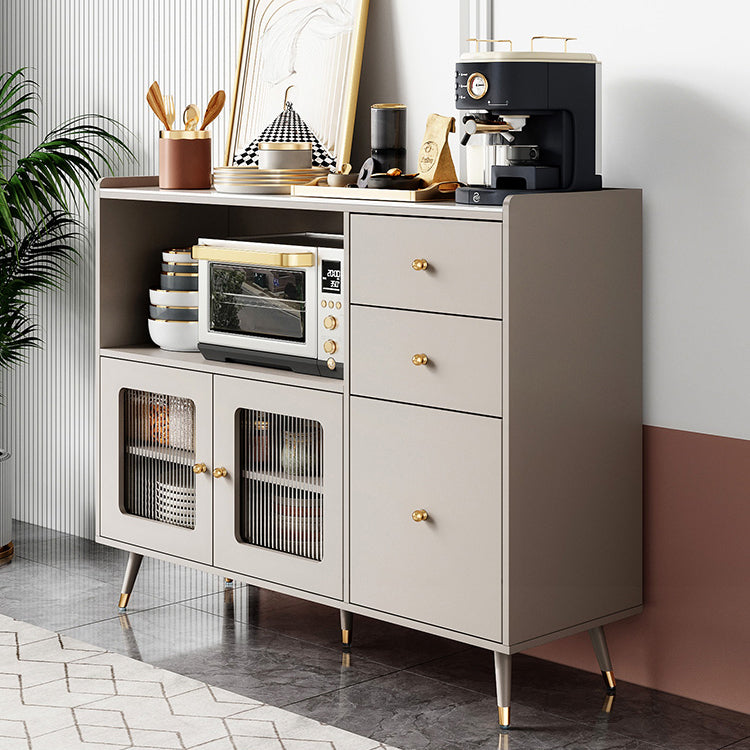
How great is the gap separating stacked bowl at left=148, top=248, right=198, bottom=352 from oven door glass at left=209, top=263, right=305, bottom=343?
15 cm

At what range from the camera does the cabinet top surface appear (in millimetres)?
2617

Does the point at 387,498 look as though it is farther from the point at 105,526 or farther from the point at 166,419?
the point at 105,526

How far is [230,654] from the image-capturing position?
322 cm

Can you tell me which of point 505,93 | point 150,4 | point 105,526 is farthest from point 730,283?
point 150,4

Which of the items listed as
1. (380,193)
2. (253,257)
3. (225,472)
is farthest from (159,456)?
(380,193)

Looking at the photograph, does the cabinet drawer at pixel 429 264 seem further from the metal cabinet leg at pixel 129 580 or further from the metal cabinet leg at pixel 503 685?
the metal cabinet leg at pixel 129 580

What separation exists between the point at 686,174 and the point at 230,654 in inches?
61.7

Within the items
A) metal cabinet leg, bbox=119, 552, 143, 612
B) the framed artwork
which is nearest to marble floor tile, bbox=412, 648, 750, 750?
metal cabinet leg, bbox=119, 552, 143, 612

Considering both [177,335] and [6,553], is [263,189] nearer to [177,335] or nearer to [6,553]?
[177,335]

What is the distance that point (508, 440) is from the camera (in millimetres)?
2598

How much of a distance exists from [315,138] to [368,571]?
1107 mm

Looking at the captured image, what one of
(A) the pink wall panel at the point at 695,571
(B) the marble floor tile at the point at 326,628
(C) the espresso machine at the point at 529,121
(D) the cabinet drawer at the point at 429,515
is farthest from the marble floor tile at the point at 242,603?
(C) the espresso machine at the point at 529,121

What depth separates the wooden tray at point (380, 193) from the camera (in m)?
2.79

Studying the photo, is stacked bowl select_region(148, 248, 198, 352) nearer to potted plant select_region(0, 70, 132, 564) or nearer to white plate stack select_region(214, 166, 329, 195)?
white plate stack select_region(214, 166, 329, 195)
